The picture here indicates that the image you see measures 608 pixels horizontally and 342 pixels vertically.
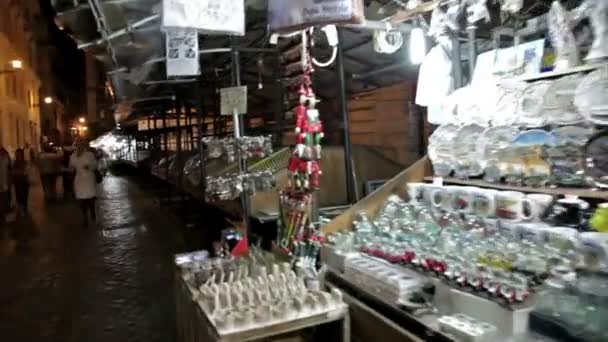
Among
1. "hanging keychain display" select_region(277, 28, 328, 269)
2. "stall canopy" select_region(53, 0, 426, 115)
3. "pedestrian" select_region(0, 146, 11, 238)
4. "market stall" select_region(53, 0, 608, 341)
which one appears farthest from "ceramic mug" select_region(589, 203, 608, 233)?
"pedestrian" select_region(0, 146, 11, 238)

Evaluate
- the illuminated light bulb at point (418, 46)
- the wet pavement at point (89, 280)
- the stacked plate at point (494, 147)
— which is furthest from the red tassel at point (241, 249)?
the illuminated light bulb at point (418, 46)

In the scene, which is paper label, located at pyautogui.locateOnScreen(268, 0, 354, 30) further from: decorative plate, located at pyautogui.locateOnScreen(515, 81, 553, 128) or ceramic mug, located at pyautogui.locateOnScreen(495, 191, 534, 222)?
ceramic mug, located at pyautogui.locateOnScreen(495, 191, 534, 222)

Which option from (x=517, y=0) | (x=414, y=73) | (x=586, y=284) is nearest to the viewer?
(x=586, y=284)

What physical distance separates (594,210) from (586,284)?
2.11 feet

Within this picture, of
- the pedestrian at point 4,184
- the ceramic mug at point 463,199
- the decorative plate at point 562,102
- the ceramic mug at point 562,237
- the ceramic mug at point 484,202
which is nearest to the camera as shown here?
the ceramic mug at point 562,237

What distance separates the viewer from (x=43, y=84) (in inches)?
1465

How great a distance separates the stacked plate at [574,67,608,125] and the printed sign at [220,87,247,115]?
2.72m

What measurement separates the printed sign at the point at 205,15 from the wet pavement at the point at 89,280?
106 inches

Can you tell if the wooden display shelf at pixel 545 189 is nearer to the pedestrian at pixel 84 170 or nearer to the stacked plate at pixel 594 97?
the stacked plate at pixel 594 97

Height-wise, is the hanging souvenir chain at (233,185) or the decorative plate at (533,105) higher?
the decorative plate at (533,105)

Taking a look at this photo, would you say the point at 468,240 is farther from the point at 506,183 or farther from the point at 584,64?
the point at 584,64

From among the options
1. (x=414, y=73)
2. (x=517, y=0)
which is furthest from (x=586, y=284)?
(x=414, y=73)

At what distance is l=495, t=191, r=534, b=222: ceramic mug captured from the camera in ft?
9.71

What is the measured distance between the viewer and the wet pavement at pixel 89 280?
4.77 m
